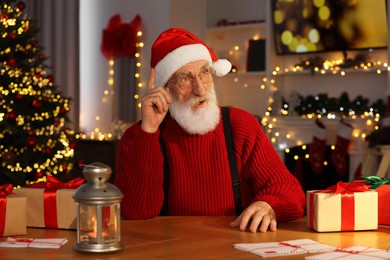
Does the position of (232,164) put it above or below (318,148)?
above

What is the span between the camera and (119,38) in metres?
7.32

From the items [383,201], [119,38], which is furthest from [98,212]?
[119,38]

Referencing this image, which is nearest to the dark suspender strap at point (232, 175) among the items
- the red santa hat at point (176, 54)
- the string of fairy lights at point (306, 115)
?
the red santa hat at point (176, 54)

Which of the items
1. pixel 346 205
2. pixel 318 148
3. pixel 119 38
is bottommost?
pixel 318 148

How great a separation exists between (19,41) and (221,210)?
3.11 meters

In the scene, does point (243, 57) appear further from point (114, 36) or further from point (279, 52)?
point (114, 36)

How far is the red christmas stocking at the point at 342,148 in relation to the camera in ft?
19.7

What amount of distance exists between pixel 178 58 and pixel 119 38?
482 centimetres

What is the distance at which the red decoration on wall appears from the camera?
714 centimetres

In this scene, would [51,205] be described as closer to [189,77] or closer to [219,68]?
[189,77]

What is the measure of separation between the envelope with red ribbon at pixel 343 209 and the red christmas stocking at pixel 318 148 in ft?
14.1

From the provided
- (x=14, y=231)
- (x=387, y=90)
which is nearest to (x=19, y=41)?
(x=387, y=90)

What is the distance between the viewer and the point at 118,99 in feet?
24.1

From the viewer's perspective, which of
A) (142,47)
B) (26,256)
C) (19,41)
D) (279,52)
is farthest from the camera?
(142,47)
